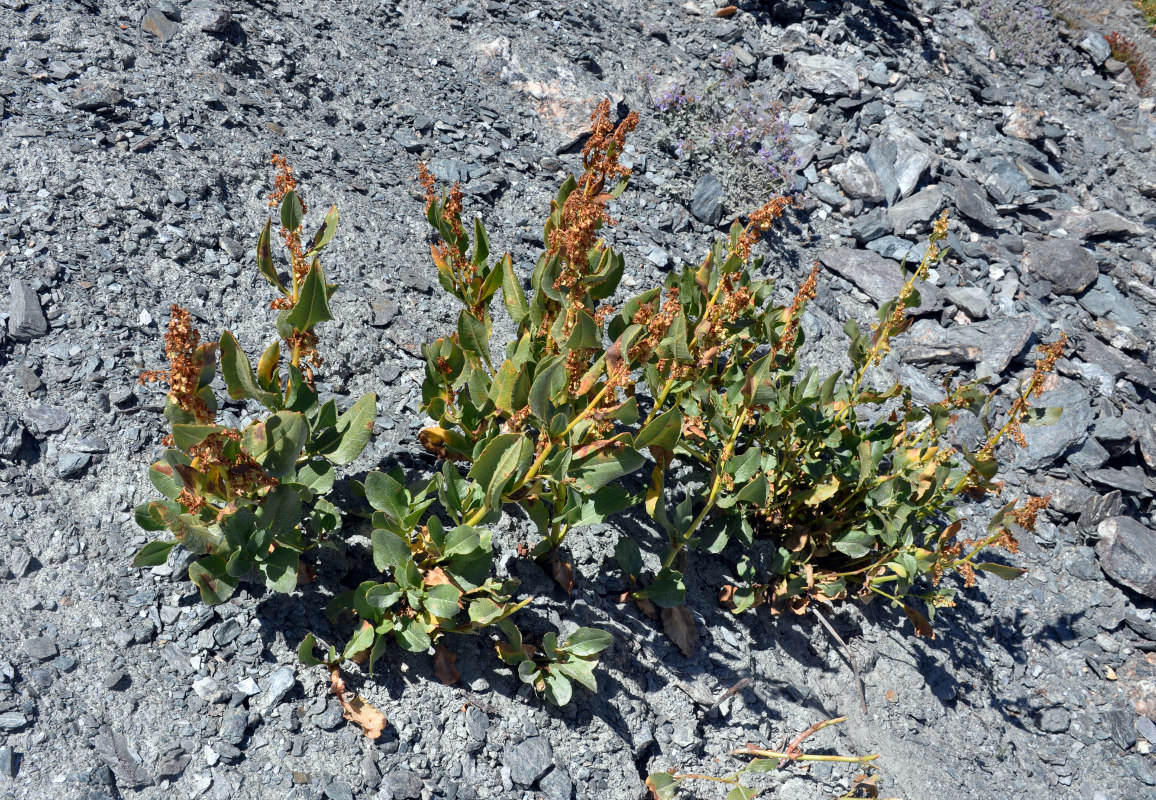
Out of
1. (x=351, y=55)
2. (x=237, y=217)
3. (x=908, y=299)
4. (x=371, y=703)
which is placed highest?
(x=908, y=299)

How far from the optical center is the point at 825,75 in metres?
5.90

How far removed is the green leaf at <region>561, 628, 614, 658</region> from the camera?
254 centimetres

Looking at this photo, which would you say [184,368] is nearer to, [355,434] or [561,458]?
[355,434]

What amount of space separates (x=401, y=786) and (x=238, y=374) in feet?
4.17

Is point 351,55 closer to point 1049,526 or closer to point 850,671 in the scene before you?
point 850,671

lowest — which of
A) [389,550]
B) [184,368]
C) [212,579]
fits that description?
[212,579]

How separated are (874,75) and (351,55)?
12.4ft

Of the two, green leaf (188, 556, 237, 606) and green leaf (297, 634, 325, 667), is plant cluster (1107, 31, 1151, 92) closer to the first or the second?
green leaf (297, 634, 325, 667)

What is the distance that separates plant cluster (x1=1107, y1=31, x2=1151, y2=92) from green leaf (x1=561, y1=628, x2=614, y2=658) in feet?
26.0

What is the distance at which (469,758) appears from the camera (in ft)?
8.29

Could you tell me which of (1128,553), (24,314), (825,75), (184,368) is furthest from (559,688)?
(825,75)

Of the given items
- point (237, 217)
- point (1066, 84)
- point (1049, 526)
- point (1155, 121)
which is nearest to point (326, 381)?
point (237, 217)

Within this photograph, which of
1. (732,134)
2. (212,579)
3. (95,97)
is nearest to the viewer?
(212,579)

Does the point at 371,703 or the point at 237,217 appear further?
the point at 237,217
